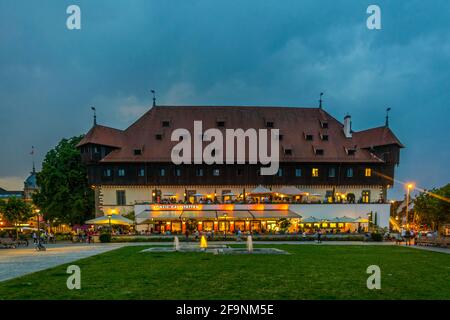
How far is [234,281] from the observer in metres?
12.7

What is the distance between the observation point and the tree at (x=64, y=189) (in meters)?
43.8

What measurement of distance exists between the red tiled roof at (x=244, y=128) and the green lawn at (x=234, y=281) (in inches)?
1187

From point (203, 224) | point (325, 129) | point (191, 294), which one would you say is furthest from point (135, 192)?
point (191, 294)

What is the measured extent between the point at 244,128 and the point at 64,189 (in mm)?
26690

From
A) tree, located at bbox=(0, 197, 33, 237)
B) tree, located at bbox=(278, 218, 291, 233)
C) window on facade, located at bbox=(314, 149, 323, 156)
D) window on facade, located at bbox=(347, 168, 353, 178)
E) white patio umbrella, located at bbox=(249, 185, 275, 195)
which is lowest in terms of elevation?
tree, located at bbox=(278, 218, 291, 233)

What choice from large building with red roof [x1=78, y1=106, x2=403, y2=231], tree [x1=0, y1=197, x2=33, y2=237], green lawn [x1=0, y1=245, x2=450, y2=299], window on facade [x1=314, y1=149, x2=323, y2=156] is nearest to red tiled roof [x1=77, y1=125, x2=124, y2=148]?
large building with red roof [x1=78, y1=106, x2=403, y2=231]

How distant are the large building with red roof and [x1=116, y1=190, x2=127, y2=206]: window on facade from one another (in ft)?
0.47

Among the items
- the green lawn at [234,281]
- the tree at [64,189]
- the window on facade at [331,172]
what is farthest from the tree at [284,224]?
the tree at [64,189]

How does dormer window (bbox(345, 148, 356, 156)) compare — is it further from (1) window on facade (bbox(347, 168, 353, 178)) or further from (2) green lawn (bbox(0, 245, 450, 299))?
(2) green lawn (bbox(0, 245, 450, 299))

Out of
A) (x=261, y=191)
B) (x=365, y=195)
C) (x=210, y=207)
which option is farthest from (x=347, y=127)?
(x=210, y=207)

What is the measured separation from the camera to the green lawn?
420 inches

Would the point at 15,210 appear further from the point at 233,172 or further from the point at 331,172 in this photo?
the point at 331,172

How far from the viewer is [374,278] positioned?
505 inches
